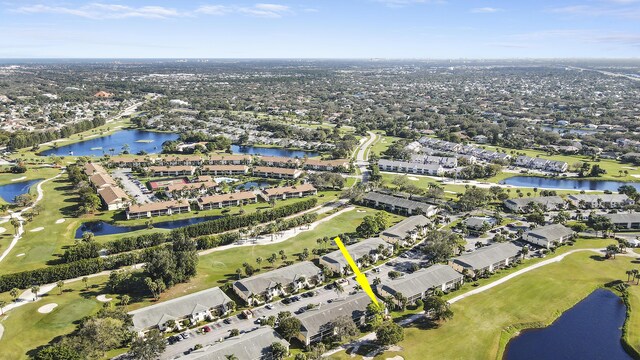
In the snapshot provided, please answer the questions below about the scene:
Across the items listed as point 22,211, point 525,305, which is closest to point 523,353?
point 525,305

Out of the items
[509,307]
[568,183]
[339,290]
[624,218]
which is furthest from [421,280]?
[568,183]

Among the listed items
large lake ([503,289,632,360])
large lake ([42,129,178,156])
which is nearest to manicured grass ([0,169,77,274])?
large lake ([42,129,178,156])

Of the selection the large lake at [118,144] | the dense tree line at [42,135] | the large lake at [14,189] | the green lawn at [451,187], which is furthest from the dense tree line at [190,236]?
the dense tree line at [42,135]

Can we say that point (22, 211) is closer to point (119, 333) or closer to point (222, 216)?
point (222, 216)

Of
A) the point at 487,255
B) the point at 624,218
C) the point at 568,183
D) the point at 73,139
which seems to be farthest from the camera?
the point at 73,139

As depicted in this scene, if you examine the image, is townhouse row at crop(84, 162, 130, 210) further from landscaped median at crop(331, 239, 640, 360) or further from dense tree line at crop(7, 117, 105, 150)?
landscaped median at crop(331, 239, 640, 360)

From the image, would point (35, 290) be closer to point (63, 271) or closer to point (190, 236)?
point (63, 271)
